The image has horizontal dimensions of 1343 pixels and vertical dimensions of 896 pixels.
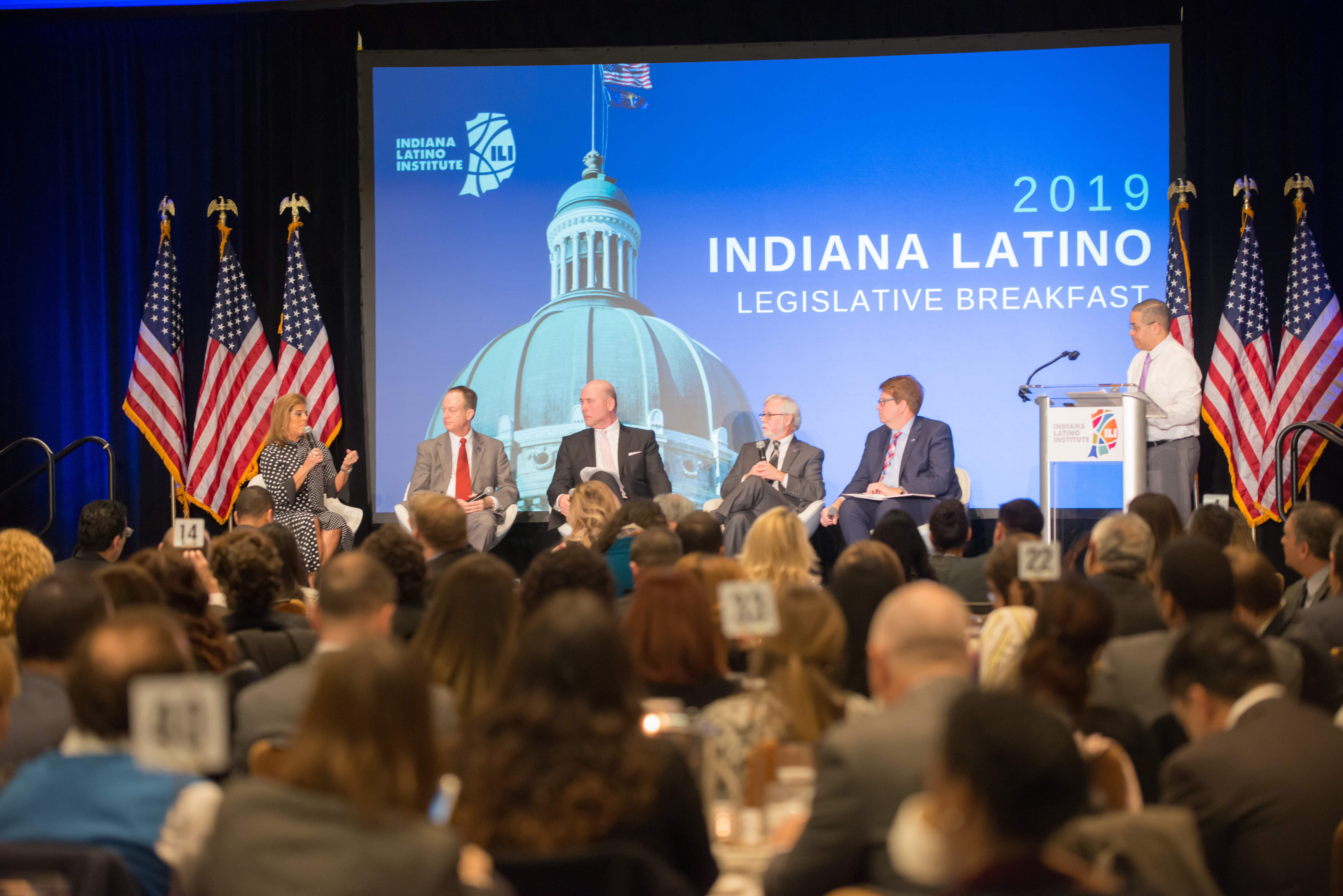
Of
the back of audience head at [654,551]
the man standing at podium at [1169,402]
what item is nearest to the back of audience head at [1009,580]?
the back of audience head at [654,551]

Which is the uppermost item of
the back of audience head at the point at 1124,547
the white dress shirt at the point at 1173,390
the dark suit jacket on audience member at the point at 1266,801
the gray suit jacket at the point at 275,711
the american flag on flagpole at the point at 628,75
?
the american flag on flagpole at the point at 628,75

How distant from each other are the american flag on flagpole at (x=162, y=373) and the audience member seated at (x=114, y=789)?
7.09m

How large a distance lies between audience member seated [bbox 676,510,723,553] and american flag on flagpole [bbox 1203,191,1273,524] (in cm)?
436

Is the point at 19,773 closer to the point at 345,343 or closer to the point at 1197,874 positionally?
the point at 1197,874

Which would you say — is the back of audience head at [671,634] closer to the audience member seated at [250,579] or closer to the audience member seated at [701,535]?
the audience member seated at [250,579]

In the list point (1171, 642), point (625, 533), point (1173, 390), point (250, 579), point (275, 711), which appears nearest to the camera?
point (275, 711)

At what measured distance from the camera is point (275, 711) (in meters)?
2.45

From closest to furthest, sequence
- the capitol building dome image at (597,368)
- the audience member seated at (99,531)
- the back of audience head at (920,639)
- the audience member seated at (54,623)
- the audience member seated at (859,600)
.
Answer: the back of audience head at (920,639) → the audience member seated at (54,623) → the audience member seated at (859,600) → the audience member seated at (99,531) → the capitol building dome image at (597,368)

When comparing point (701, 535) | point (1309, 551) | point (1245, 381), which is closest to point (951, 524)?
point (701, 535)

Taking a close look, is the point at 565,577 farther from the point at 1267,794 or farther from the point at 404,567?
the point at 1267,794

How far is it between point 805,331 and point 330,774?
7.12m

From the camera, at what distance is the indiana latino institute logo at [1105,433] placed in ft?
22.2

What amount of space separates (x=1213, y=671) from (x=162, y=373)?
7878 millimetres

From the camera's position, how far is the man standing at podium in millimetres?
7383
